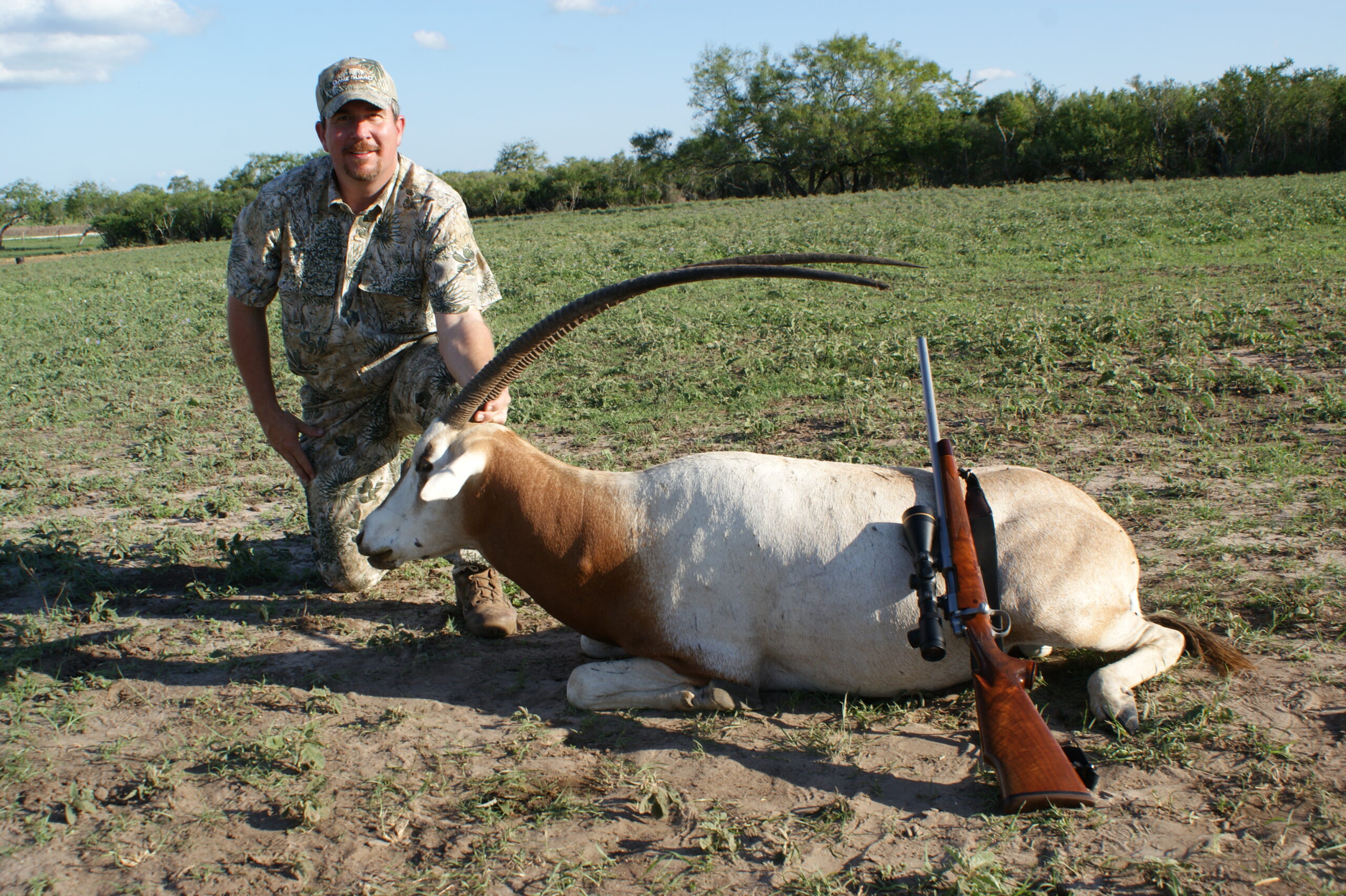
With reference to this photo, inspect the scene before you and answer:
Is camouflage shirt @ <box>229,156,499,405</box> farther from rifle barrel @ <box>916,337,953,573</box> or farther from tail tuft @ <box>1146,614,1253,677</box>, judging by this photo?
tail tuft @ <box>1146,614,1253,677</box>

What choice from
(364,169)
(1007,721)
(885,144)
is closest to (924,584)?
(1007,721)

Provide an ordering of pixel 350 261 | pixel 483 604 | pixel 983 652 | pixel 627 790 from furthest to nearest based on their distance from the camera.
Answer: pixel 350 261 → pixel 483 604 → pixel 627 790 → pixel 983 652

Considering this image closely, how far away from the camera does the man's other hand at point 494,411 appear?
14.3ft

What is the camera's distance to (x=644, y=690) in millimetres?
4020

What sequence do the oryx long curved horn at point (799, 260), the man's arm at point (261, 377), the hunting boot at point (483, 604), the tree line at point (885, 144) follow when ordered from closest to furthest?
the oryx long curved horn at point (799, 260) → the hunting boot at point (483, 604) → the man's arm at point (261, 377) → the tree line at point (885, 144)

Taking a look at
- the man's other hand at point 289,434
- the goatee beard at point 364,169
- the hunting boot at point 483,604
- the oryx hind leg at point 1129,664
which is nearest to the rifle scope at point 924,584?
the oryx hind leg at point 1129,664

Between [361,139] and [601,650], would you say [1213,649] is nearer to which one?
[601,650]

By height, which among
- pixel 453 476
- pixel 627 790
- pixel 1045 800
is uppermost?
pixel 453 476

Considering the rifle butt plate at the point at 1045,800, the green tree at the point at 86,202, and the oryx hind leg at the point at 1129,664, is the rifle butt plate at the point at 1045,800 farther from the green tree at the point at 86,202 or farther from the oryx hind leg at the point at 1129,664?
the green tree at the point at 86,202

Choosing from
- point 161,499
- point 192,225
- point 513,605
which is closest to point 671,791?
point 513,605

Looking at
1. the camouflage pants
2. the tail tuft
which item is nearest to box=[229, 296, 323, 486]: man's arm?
the camouflage pants

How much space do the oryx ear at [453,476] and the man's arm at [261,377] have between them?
1.88m

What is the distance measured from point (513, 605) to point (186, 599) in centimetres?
187

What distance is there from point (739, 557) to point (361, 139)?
9.61ft
